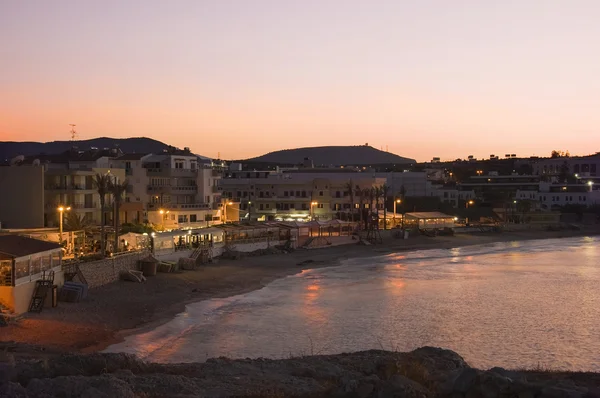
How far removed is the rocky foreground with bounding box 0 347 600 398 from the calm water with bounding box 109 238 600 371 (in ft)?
18.7

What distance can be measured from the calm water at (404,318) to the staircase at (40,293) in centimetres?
375

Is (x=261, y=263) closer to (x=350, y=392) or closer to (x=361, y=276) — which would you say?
(x=361, y=276)

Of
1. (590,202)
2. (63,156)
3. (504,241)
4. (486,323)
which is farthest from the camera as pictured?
(590,202)

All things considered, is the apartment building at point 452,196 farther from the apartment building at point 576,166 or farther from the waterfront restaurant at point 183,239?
the waterfront restaurant at point 183,239

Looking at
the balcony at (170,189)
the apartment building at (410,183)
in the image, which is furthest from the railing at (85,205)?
the apartment building at (410,183)

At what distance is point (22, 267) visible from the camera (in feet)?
72.9

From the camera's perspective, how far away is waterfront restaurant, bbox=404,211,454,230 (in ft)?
229

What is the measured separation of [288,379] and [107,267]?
18.7 metres

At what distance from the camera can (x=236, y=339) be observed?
22094mm

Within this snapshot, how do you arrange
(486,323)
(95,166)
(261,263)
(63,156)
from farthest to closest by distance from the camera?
(63,156) → (95,166) → (261,263) → (486,323)

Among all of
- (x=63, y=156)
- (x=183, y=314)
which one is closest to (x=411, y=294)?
(x=183, y=314)

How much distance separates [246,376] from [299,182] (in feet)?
198

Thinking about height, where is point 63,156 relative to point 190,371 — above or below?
above

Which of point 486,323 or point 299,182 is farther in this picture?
point 299,182
